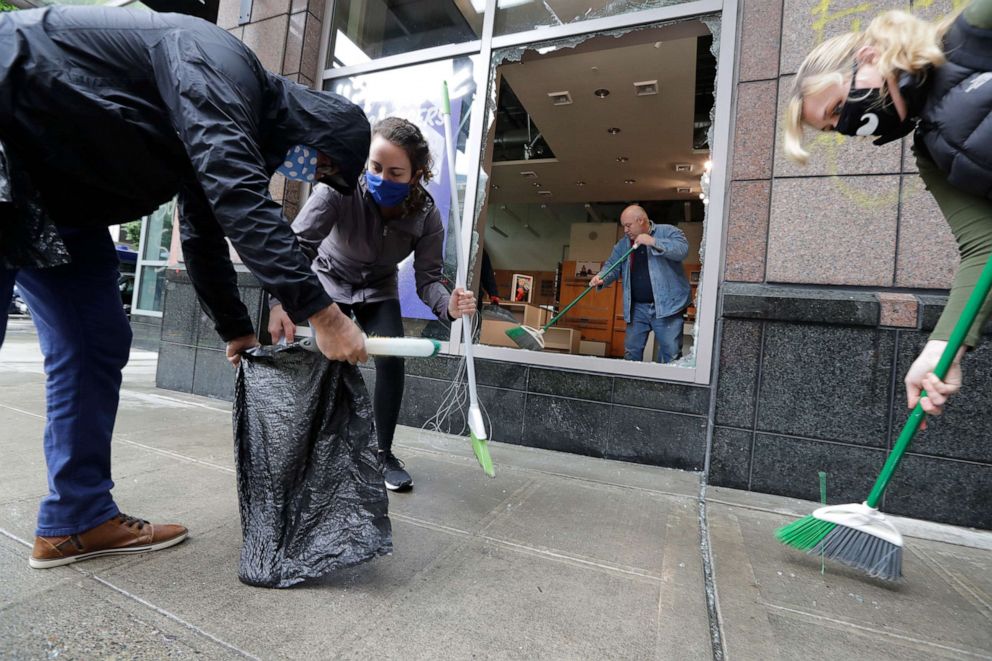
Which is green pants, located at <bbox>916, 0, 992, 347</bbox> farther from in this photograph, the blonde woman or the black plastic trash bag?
the black plastic trash bag

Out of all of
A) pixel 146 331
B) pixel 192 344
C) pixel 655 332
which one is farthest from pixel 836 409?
pixel 146 331

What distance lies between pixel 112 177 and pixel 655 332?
140 inches

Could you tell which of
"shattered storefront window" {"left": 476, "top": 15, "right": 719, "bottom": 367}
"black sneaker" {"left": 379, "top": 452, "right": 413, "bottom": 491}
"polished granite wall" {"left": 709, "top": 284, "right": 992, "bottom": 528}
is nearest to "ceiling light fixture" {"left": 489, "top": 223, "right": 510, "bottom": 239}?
"shattered storefront window" {"left": 476, "top": 15, "right": 719, "bottom": 367}

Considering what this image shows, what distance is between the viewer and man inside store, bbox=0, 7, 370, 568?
106 cm

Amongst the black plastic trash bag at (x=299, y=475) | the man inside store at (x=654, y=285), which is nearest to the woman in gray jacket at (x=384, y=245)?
the black plastic trash bag at (x=299, y=475)

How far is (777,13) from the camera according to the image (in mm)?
2676

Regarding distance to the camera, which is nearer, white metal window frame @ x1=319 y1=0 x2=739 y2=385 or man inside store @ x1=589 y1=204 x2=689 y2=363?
white metal window frame @ x1=319 y1=0 x2=739 y2=385

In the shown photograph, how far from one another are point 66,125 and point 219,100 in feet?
1.13

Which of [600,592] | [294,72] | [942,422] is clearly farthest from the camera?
[294,72]

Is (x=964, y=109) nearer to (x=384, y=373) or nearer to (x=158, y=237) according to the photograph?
(x=384, y=373)

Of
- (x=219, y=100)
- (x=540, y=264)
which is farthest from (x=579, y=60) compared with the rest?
(x=540, y=264)

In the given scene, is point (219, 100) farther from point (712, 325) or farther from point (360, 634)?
point (712, 325)

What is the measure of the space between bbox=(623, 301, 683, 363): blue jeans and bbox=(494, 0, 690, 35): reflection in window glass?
6.80 feet

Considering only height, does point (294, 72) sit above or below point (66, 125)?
above
